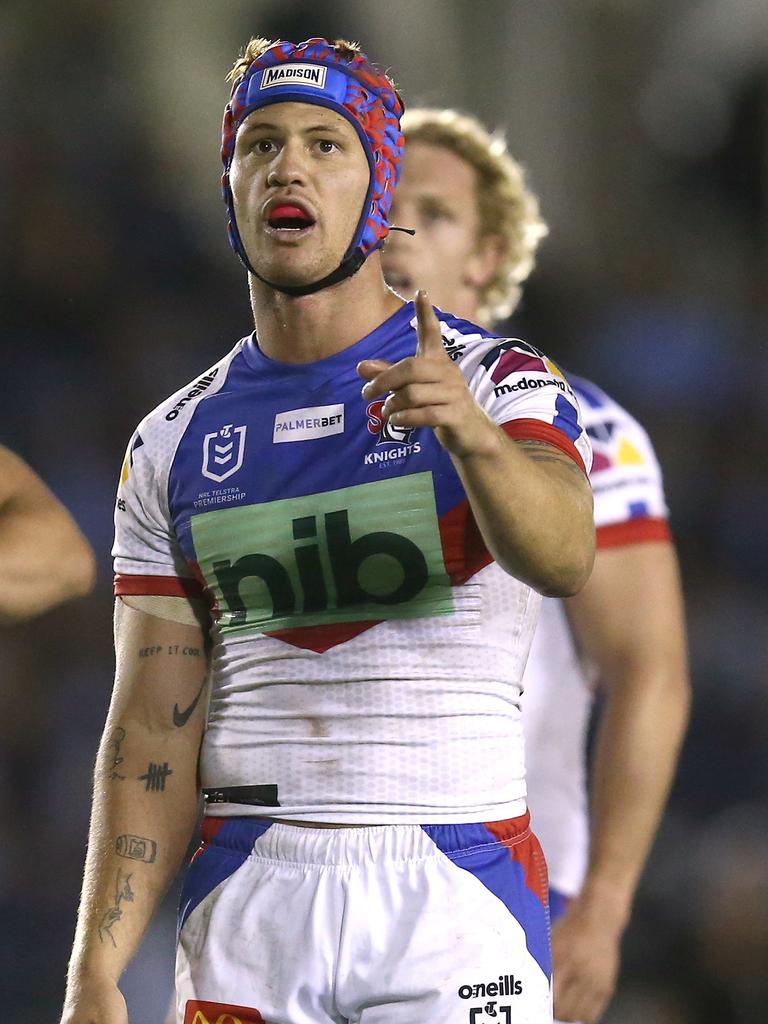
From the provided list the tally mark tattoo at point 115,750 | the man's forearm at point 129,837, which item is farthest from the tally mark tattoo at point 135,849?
the tally mark tattoo at point 115,750

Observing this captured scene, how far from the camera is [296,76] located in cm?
300

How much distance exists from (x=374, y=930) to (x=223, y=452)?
91cm

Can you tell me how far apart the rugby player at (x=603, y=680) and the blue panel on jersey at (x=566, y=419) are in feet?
5.16

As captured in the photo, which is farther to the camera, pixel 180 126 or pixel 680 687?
pixel 180 126

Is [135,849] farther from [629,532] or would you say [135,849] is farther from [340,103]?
[629,532]

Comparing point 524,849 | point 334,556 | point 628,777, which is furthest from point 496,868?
point 628,777

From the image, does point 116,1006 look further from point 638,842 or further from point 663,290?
point 663,290

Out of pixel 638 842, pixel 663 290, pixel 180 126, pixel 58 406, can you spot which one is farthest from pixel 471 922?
pixel 180 126

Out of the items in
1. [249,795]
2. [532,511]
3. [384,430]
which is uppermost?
[384,430]

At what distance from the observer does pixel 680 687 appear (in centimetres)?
441

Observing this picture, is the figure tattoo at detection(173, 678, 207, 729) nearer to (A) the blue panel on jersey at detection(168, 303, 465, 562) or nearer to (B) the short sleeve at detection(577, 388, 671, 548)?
(A) the blue panel on jersey at detection(168, 303, 465, 562)

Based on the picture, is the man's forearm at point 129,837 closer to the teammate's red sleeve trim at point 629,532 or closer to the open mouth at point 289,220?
the open mouth at point 289,220

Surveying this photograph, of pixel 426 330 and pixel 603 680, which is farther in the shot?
pixel 603 680

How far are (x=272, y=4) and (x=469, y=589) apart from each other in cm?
582
